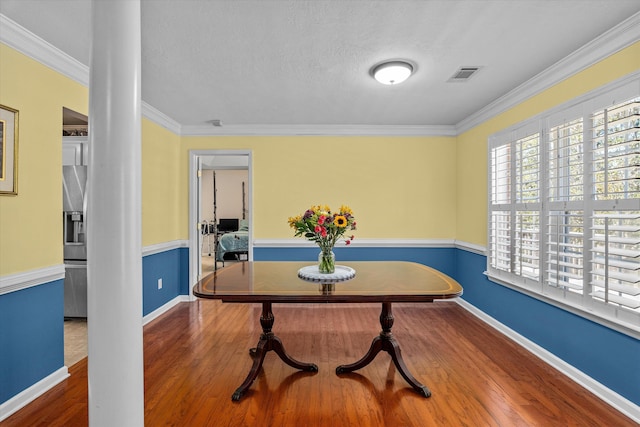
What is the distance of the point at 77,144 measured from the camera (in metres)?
3.42

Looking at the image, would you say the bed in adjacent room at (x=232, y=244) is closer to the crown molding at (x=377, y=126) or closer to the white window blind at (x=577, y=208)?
the crown molding at (x=377, y=126)

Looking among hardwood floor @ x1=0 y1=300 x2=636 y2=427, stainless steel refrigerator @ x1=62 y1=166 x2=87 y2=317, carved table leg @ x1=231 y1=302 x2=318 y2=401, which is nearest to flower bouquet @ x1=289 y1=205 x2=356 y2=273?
carved table leg @ x1=231 y1=302 x2=318 y2=401

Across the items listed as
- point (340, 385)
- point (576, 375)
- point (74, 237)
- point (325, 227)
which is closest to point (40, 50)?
point (74, 237)

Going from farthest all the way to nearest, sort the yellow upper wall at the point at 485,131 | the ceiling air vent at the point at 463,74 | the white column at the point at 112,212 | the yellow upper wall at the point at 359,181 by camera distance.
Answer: the yellow upper wall at the point at 359,181 < the ceiling air vent at the point at 463,74 < the yellow upper wall at the point at 485,131 < the white column at the point at 112,212

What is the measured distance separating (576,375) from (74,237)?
182 inches

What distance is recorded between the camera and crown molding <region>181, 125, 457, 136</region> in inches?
169

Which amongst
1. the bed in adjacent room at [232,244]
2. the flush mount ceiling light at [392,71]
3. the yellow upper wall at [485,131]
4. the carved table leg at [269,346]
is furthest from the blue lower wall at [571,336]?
the bed in adjacent room at [232,244]

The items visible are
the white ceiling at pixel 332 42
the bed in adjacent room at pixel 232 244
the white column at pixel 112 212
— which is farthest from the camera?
the bed in adjacent room at pixel 232 244

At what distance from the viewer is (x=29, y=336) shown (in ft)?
7.00

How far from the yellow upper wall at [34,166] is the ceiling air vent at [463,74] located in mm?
3007

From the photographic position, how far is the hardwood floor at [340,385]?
6.40 ft

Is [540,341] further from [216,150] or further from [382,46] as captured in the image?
[216,150]

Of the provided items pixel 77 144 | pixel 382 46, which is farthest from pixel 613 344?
pixel 77 144

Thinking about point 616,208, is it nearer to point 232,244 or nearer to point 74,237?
point 74,237
